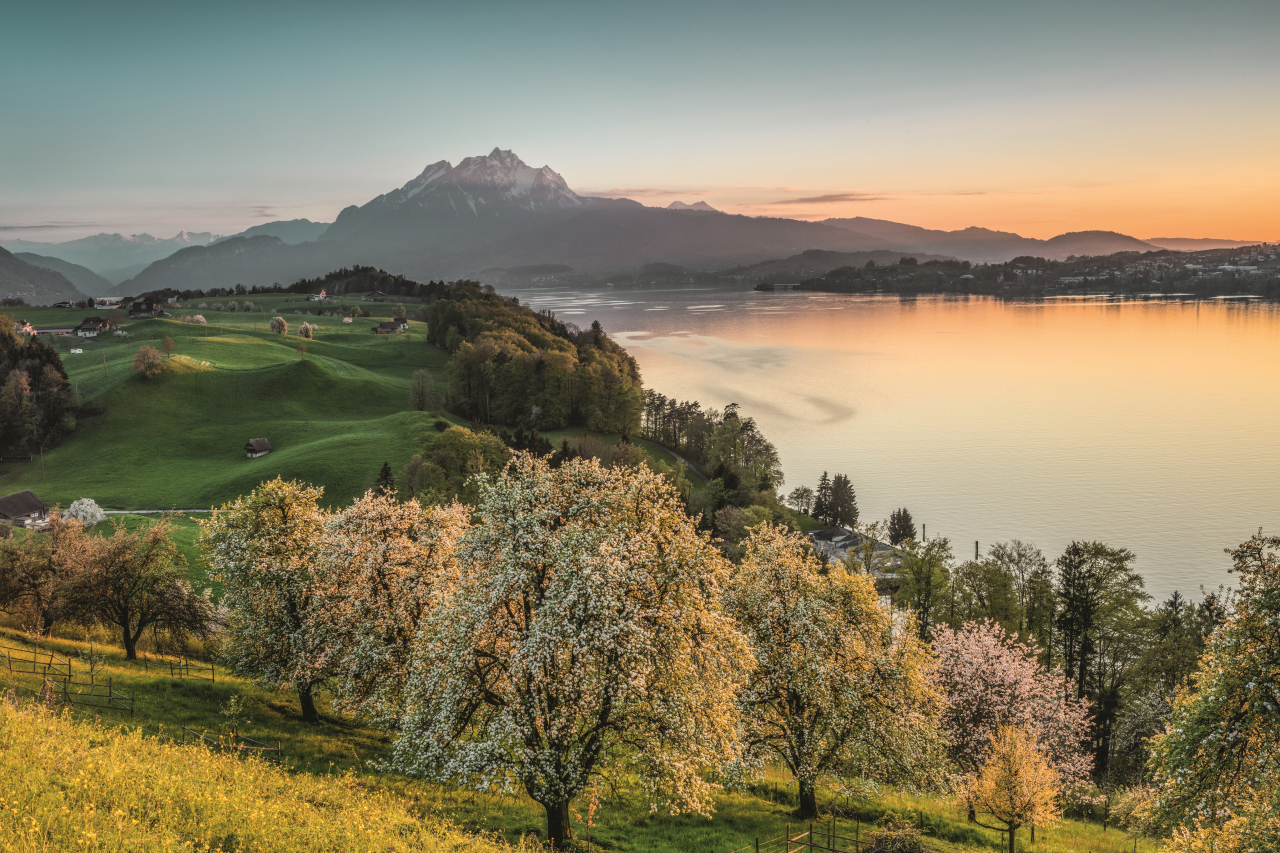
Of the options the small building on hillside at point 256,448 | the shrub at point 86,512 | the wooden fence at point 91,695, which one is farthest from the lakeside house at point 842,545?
the small building on hillside at point 256,448

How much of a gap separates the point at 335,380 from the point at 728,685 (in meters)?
116

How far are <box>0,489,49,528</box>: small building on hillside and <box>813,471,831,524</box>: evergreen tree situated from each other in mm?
85096

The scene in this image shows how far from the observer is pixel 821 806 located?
94.2 feet

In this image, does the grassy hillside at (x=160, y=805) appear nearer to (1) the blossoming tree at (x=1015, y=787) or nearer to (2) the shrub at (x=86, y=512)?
(1) the blossoming tree at (x=1015, y=787)

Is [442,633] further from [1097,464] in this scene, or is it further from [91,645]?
[1097,464]

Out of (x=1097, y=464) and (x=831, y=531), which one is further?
(x=1097, y=464)

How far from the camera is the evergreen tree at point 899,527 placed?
80562mm

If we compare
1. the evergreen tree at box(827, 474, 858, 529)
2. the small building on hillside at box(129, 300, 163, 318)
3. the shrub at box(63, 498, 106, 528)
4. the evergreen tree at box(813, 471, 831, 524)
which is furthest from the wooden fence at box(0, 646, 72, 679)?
the small building on hillside at box(129, 300, 163, 318)

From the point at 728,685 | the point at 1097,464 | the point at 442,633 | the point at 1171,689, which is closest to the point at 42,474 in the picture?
the point at 442,633

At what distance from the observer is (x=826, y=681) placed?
26094mm

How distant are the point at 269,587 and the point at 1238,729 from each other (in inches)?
1290

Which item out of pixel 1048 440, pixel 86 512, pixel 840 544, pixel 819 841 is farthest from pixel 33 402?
pixel 1048 440

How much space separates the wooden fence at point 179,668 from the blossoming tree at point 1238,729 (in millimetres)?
36797

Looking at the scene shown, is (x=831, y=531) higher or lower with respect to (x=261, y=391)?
lower
